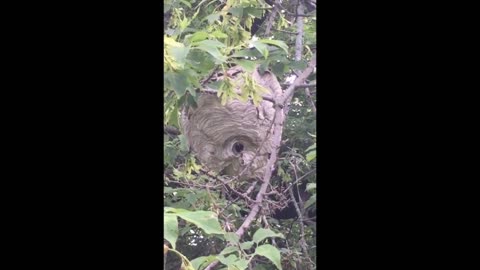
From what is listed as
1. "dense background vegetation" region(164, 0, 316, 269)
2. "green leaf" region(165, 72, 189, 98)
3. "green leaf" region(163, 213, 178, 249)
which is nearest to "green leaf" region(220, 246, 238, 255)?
"dense background vegetation" region(164, 0, 316, 269)

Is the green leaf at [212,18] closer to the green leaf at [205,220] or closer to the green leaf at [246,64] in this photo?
the green leaf at [246,64]

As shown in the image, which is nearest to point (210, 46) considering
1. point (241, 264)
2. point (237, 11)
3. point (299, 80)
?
point (237, 11)

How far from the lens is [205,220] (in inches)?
47.7

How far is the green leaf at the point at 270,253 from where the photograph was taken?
1266mm

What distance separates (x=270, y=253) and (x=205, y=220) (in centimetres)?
17

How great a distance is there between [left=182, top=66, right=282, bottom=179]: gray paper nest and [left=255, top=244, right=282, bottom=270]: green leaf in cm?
18

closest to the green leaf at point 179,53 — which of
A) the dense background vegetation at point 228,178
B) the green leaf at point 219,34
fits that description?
the dense background vegetation at point 228,178

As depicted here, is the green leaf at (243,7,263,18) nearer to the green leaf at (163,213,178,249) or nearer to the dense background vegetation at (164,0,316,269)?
Answer: the dense background vegetation at (164,0,316,269)
